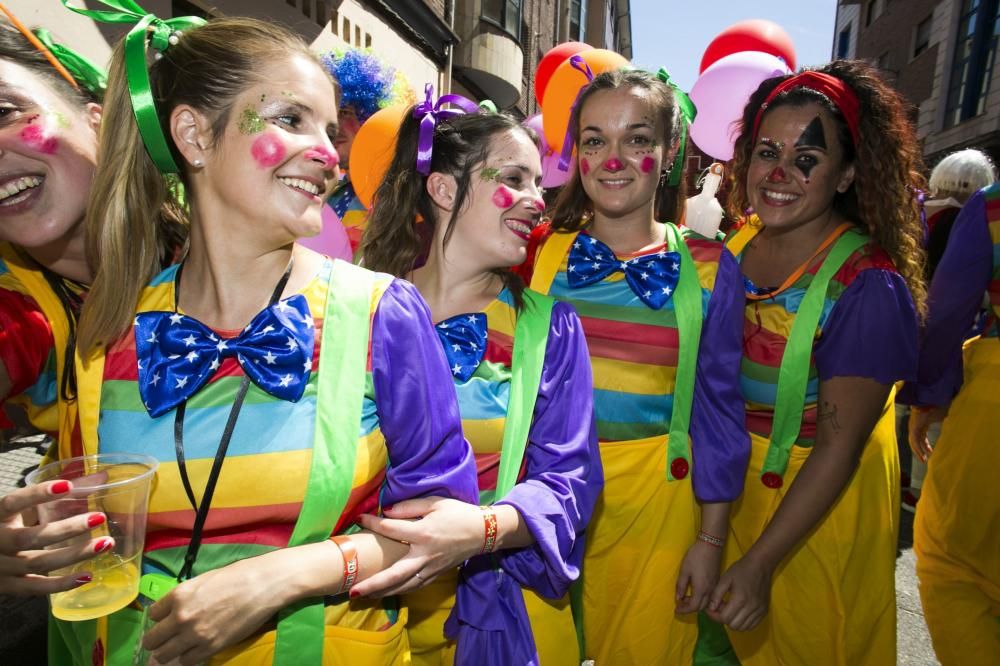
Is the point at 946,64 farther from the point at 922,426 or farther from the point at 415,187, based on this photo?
the point at 415,187

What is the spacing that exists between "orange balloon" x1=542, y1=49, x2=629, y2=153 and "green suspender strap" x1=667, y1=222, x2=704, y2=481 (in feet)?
3.99

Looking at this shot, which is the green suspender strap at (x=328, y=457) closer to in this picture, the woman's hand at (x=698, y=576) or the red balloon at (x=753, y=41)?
the woman's hand at (x=698, y=576)

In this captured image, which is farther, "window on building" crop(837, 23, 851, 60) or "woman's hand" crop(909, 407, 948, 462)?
"window on building" crop(837, 23, 851, 60)

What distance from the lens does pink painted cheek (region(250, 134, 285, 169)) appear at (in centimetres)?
116

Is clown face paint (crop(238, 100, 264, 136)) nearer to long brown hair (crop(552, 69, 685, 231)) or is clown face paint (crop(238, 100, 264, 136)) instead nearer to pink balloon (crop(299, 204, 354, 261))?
long brown hair (crop(552, 69, 685, 231))

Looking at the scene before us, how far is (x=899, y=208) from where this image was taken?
1865mm

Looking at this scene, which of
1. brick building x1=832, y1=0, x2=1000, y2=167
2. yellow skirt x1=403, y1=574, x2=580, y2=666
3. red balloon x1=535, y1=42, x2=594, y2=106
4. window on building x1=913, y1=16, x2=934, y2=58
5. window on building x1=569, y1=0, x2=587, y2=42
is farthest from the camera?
window on building x1=569, y1=0, x2=587, y2=42

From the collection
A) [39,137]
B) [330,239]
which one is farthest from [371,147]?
[39,137]

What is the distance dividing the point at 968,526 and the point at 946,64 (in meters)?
19.0

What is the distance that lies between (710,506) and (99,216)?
1805 millimetres

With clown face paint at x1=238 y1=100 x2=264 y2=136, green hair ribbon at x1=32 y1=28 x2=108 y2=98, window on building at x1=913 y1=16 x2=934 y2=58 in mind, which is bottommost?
clown face paint at x1=238 y1=100 x2=264 y2=136

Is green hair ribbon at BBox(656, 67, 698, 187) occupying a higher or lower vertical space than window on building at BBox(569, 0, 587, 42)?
lower

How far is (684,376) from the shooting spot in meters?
1.88

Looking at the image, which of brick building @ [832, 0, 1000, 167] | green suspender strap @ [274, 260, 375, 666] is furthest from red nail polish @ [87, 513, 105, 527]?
brick building @ [832, 0, 1000, 167]
